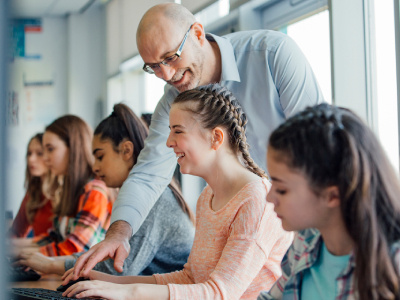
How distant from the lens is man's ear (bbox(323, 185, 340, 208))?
74 centimetres

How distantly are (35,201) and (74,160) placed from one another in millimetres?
544

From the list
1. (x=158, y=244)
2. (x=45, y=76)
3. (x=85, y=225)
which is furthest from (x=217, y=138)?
(x=45, y=76)

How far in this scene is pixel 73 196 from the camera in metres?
2.09

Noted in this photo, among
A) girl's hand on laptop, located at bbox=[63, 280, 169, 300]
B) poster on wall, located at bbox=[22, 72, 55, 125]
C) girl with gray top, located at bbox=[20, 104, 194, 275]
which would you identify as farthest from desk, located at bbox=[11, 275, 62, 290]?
poster on wall, located at bbox=[22, 72, 55, 125]

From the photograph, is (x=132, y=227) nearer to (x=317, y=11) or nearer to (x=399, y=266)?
(x=399, y=266)

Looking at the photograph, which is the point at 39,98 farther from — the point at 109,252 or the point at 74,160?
the point at 109,252

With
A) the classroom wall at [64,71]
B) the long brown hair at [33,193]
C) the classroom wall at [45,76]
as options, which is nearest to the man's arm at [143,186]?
the long brown hair at [33,193]

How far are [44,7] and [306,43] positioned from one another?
3185 mm

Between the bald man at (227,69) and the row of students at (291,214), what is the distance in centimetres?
19

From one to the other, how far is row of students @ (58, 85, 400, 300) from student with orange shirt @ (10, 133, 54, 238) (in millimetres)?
1440

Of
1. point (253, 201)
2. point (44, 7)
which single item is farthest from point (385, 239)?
point (44, 7)

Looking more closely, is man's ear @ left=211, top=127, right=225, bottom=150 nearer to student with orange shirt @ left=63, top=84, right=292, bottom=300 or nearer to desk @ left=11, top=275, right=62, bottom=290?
student with orange shirt @ left=63, top=84, right=292, bottom=300

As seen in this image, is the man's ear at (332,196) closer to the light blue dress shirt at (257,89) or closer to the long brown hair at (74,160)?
the light blue dress shirt at (257,89)

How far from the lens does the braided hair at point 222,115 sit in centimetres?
118
